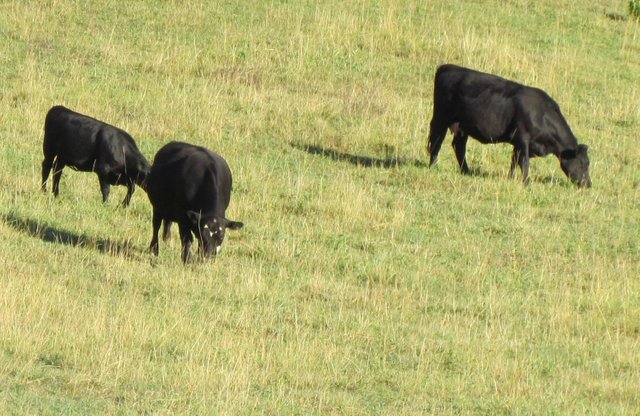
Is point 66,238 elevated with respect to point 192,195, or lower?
lower

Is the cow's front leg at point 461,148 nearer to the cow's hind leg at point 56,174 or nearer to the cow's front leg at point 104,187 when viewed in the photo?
the cow's front leg at point 104,187

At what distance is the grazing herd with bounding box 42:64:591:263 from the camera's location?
15.2 m

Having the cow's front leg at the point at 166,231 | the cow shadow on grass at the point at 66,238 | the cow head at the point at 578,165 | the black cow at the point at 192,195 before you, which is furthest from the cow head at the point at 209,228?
the cow head at the point at 578,165

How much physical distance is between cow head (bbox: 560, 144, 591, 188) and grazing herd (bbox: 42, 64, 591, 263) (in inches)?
0.6

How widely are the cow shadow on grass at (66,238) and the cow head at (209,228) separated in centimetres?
78

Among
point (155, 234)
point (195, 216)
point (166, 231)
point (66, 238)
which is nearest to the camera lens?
point (195, 216)

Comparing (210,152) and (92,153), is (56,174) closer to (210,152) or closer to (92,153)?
(92,153)

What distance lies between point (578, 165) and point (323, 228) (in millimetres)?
5330

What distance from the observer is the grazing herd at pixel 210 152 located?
1518 centimetres

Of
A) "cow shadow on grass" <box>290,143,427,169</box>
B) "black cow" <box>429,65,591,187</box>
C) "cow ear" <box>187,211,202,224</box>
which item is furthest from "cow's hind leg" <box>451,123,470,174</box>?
"cow ear" <box>187,211,202,224</box>

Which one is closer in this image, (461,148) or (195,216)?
(195,216)

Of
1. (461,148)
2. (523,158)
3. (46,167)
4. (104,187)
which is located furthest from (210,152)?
(523,158)

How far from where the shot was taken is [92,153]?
1738cm

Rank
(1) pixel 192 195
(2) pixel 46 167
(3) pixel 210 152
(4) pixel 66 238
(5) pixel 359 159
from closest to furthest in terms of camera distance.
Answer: (1) pixel 192 195 < (4) pixel 66 238 < (3) pixel 210 152 < (2) pixel 46 167 < (5) pixel 359 159
